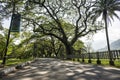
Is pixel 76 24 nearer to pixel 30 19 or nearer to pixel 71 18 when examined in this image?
pixel 71 18

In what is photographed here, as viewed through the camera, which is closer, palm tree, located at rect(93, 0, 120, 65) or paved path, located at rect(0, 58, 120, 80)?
paved path, located at rect(0, 58, 120, 80)

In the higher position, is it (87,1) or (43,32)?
(87,1)

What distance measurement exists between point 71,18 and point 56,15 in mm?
6120

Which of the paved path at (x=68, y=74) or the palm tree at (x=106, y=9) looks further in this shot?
the palm tree at (x=106, y=9)

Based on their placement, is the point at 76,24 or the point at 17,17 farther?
the point at 76,24

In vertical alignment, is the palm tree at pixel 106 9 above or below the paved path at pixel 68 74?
above

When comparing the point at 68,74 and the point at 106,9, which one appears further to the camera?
the point at 106,9

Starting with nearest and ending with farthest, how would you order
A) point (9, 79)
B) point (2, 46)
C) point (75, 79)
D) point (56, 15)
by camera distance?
point (75, 79), point (9, 79), point (56, 15), point (2, 46)

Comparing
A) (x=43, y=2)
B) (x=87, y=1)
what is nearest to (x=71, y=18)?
(x=87, y=1)

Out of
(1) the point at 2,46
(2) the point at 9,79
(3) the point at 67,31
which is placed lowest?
(2) the point at 9,79

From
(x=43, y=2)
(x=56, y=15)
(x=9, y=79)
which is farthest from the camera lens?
(x=56, y=15)

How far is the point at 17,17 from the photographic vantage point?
18219mm

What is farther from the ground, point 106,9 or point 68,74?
point 106,9

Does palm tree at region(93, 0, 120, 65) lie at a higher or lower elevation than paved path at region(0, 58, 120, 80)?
higher
